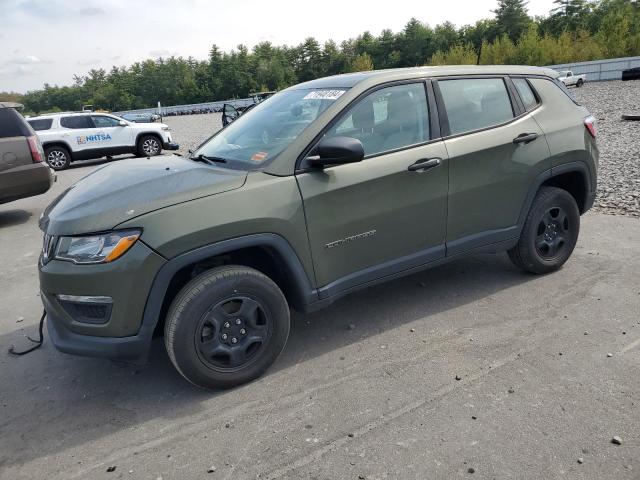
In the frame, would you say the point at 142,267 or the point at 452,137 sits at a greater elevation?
the point at 452,137

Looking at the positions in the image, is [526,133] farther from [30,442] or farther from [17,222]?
[17,222]

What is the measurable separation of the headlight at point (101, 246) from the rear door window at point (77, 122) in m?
14.3

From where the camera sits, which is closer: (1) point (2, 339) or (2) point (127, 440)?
(2) point (127, 440)

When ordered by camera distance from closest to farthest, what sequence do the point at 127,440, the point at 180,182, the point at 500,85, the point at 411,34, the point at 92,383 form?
the point at 127,440, the point at 180,182, the point at 92,383, the point at 500,85, the point at 411,34

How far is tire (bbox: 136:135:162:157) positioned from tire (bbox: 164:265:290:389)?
47.6 ft

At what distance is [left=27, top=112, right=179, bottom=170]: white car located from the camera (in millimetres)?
15188

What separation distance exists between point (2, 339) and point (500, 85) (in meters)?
4.43

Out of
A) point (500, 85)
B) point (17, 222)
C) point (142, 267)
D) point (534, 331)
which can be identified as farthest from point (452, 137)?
point (17, 222)

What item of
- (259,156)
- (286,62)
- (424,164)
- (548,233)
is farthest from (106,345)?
(286,62)

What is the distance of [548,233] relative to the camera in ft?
14.7

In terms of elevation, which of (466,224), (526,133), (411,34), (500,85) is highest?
(411,34)

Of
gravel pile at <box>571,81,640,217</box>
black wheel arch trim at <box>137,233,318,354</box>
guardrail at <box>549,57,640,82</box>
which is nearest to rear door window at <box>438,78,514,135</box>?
black wheel arch trim at <box>137,233,318,354</box>

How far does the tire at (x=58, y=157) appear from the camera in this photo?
15164 mm

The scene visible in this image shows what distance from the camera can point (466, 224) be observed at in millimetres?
3922
